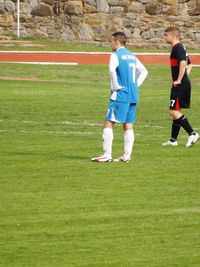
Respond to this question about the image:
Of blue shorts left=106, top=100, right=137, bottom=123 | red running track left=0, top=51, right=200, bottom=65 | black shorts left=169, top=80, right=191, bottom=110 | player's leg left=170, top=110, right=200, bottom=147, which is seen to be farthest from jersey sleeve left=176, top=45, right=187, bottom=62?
red running track left=0, top=51, right=200, bottom=65

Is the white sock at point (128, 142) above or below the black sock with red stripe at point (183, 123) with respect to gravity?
above

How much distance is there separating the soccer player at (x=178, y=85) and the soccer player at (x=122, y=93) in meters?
2.21

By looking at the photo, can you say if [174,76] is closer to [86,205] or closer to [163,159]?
[163,159]

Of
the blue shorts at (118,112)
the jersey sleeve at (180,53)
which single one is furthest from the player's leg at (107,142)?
the jersey sleeve at (180,53)

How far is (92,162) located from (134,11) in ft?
97.7

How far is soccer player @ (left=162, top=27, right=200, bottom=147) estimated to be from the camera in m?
18.5

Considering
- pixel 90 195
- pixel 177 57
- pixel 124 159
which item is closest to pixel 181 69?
pixel 177 57

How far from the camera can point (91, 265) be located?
10180 mm

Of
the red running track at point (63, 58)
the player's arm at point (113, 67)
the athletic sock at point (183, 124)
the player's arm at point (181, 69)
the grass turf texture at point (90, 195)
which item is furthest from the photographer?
the red running track at point (63, 58)

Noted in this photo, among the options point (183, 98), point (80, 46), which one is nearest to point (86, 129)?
point (183, 98)

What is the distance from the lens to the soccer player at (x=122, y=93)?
52.9 feet

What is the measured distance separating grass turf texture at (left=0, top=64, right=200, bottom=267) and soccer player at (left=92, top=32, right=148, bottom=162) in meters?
0.30

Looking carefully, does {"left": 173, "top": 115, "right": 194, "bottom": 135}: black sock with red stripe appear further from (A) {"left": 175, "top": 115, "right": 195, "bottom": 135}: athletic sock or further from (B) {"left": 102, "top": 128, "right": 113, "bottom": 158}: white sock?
(B) {"left": 102, "top": 128, "right": 113, "bottom": 158}: white sock

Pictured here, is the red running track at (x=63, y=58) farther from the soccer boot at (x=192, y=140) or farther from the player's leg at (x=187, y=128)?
the soccer boot at (x=192, y=140)
